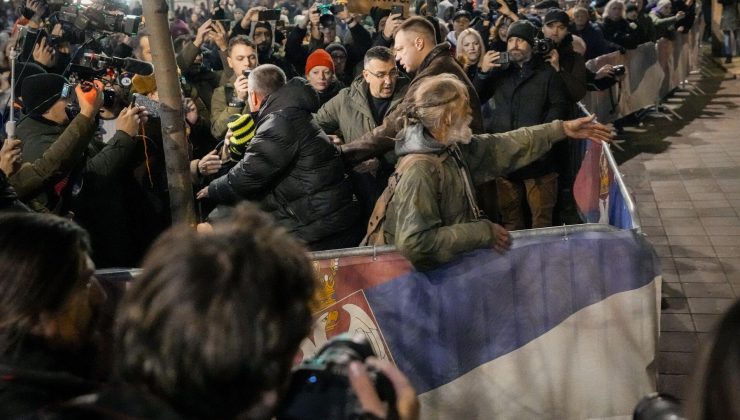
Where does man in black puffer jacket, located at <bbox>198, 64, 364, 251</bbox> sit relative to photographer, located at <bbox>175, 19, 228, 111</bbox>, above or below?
below

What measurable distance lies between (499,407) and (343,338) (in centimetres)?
250

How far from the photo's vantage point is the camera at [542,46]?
21.3 ft

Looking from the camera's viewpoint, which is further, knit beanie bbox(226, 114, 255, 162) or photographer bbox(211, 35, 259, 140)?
photographer bbox(211, 35, 259, 140)

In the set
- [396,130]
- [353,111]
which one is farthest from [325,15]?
[396,130]

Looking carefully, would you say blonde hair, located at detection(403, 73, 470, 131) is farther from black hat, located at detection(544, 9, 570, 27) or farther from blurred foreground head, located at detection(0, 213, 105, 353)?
black hat, located at detection(544, 9, 570, 27)

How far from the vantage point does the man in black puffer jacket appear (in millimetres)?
4375

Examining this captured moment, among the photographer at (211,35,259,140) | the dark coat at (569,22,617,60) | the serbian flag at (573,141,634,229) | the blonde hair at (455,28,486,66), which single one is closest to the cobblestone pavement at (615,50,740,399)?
the serbian flag at (573,141,634,229)

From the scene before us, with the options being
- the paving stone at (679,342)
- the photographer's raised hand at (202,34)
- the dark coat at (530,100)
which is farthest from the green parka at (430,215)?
the photographer's raised hand at (202,34)

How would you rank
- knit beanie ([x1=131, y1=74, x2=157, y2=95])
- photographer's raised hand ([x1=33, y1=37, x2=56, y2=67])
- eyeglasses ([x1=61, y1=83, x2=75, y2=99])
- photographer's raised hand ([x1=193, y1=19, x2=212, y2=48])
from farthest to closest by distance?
1. photographer's raised hand ([x1=33, y1=37, x2=56, y2=67])
2. photographer's raised hand ([x1=193, y1=19, x2=212, y2=48])
3. knit beanie ([x1=131, y1=74, x2=157, y2=95])
4. eyeglasses ([x1=61, y1=83, x2=75, y2=99])

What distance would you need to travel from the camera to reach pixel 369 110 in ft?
18.6

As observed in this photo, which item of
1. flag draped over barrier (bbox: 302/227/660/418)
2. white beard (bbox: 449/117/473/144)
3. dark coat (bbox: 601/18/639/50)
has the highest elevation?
white beard (bbox: 449/117/473/144)

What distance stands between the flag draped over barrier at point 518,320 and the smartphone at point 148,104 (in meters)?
1.90

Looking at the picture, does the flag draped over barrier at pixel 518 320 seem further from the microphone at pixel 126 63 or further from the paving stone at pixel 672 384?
the microphone at pixel 126 63

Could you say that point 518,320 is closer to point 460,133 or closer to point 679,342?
point 460,133
